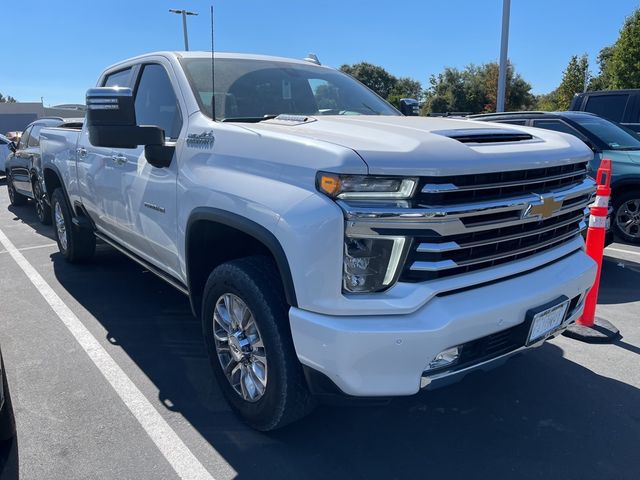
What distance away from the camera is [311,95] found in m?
3.79

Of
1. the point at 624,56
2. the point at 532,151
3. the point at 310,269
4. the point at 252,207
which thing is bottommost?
the point at 310,269

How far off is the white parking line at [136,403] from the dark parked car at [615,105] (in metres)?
9.89

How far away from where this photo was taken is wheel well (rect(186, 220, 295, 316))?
295 cm

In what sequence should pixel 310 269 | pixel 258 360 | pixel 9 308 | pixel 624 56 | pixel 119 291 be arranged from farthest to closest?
pixel 624 56
pixel 119 291
pixel 9 308
pixel 258 360
pixel 310 269

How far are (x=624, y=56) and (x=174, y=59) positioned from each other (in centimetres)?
2988

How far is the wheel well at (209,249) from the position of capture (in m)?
2.95

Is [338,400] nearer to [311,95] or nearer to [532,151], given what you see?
[532,151]

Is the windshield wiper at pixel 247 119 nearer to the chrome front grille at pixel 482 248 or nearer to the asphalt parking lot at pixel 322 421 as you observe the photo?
the chrome front grille at pixel 482 248

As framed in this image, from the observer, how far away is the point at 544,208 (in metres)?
2.59

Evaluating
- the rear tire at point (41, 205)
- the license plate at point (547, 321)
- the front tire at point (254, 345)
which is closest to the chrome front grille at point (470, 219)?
the license plate at point (547, 321)

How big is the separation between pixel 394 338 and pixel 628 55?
30.7 m

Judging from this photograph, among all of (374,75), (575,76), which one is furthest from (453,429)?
(374,75)

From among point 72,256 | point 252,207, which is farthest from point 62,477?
point 72,256

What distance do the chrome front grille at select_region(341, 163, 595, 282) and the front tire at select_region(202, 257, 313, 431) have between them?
64cm
